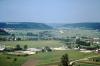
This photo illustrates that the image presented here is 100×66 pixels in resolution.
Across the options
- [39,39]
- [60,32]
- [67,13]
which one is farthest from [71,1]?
[39,39]

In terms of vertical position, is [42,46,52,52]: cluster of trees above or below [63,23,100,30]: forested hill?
below

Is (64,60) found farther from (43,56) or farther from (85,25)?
(85,25)

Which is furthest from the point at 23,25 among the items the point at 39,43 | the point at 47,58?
the point at 47,58

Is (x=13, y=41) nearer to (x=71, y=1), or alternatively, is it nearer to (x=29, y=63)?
(x=29, y=63)

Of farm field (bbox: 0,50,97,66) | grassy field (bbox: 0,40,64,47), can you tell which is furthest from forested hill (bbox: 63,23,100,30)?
farm field (bbox: 0,50,97,66)

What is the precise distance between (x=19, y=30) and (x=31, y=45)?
68 cm

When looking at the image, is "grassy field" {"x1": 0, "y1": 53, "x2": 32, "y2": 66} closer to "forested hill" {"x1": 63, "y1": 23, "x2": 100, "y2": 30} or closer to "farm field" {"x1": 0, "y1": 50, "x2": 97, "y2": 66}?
"farm field" {"x1": 0, "y1": 50, "x2": 97, "y2": 66}

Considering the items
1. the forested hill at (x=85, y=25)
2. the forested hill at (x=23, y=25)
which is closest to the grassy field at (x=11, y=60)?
the forested hill at (x=23, y=25)

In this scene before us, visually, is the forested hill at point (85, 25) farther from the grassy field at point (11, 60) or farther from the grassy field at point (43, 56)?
the grassy field at point (11, 60)

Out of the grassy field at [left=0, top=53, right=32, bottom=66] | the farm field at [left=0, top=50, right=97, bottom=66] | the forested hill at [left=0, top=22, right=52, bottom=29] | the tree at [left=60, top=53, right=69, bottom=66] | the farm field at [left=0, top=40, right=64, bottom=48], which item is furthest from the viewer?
the forested hill at [left=0, top=22, right=52, bottom=29]

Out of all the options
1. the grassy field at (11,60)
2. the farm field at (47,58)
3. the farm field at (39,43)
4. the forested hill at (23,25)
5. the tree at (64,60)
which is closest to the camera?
the tree at (64,60)

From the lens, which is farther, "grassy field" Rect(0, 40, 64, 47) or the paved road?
"grassy field" Rect(0, 40, 64, 47)

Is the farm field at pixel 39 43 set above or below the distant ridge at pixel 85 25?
below

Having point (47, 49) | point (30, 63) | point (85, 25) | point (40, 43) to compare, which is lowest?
point (30, 63)
